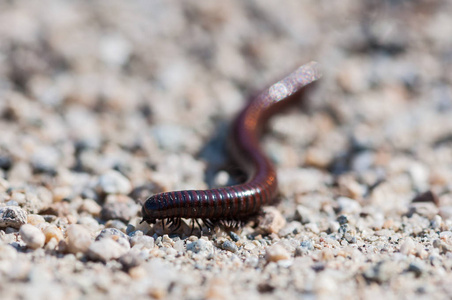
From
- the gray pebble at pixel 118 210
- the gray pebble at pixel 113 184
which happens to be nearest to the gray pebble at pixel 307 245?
the gray pebble at pixel 118 210

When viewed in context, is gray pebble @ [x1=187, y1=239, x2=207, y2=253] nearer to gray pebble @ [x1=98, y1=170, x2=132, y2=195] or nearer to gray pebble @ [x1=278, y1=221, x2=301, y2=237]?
gray pebble @ [x1=278, y1=221, x2=301, y2=237]

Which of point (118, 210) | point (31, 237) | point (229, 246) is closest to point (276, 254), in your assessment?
point (229, 246)

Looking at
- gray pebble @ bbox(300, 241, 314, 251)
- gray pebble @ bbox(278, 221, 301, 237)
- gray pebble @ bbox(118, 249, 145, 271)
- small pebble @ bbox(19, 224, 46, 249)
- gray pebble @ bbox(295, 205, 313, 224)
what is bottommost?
gray pebble @ bbox(118, 249, 145, 271)

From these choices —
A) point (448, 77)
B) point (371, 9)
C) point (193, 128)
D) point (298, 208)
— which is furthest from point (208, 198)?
point (371, 9)

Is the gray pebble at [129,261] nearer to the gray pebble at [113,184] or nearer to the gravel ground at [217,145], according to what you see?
the gravel ground at [217,145]

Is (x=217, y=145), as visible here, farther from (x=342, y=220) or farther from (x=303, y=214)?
(x=342, y=220)

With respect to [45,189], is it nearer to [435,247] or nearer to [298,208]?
[298,208]

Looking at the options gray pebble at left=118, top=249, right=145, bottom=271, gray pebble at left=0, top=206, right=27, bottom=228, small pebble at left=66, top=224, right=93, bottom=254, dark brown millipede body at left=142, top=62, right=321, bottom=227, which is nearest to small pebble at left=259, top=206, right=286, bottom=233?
dark brown millipede body at left=142, top=62, right=321, bottom=227
